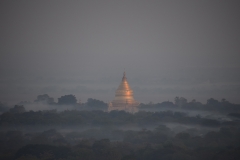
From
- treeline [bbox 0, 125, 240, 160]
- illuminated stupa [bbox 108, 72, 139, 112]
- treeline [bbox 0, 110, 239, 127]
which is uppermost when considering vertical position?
illuminated stupa [bbox 108, 72, 139, 112]

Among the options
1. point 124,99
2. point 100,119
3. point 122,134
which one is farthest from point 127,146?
point 124,99

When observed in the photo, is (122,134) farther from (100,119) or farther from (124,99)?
(124,99)

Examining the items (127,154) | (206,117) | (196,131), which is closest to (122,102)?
(206,117)

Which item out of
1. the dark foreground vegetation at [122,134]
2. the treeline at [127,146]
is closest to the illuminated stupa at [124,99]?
the dark foreground vegetation at [122,134]

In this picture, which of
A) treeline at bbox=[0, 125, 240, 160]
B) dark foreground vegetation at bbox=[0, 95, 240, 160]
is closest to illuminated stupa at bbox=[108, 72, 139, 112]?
dark foreground vegetation at bbox=[0, 95, 240, 160]

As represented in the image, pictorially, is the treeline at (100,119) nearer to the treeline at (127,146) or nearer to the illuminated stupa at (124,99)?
the treeline at (127,146)

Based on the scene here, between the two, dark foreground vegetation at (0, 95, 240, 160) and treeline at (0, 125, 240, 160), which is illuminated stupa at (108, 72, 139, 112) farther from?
treeline at (0, 125, 240, 160)
